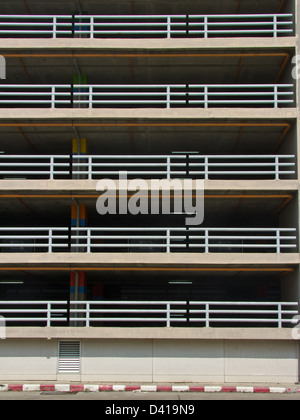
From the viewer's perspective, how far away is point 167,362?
18.4 metres

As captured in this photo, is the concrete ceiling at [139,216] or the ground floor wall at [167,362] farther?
the concrete ceiling at [139,216]

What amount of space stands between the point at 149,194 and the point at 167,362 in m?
6.58

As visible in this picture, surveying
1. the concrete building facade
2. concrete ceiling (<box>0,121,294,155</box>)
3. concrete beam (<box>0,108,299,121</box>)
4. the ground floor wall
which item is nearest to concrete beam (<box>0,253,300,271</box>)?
the concrete building facade

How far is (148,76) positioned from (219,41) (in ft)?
12.3

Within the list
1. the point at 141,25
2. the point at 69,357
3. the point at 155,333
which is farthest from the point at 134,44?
the point at 69,357

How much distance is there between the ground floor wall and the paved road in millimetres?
1796

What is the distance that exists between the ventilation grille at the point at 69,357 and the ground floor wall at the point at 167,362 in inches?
6.0

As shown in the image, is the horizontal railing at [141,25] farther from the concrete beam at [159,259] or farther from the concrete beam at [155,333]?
the concrete beam at [155,333]

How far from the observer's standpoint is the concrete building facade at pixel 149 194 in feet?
60.6

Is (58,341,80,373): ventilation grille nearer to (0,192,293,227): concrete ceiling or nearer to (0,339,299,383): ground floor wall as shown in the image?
(0,339,299,383): ground floor wall

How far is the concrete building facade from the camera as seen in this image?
1848 centimetres

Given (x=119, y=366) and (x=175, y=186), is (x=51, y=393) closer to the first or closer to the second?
(x=119, y=366)

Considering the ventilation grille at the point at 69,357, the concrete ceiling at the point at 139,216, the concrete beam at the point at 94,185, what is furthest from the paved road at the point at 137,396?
the concrete ceiling at the point at 139,216

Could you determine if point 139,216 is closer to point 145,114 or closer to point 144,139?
point 144,139
